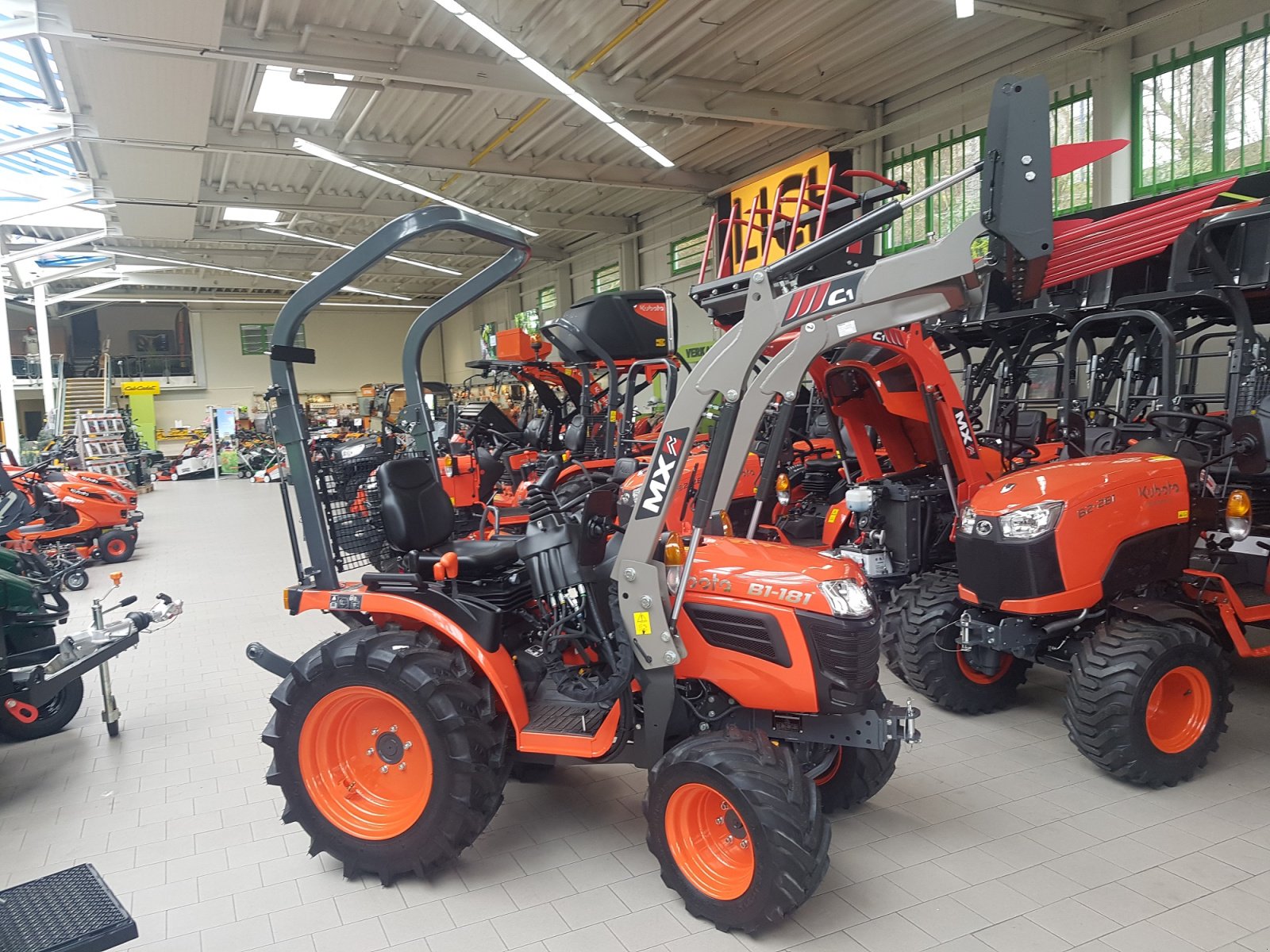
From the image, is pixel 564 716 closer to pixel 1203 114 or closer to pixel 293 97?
pixel 1203 114

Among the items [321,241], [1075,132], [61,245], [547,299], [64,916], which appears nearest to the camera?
[64,916]

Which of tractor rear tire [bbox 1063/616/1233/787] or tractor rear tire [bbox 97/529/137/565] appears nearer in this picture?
tractor rear tire [bbox 1063/616/1233/787]

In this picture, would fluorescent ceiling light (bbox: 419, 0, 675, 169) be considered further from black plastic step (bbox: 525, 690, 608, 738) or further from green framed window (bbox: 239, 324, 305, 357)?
green framed window (bbox: 239, 324, 305, 357)

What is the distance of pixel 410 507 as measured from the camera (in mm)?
3354

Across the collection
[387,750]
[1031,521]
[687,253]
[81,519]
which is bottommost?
[387,750]

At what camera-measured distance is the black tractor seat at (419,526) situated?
333 centimetres

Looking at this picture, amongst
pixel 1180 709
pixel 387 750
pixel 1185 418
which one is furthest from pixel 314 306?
Answer: pixel 1185 418

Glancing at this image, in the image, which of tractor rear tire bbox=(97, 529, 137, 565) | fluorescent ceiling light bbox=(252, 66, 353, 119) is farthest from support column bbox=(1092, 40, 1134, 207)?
tractor rear tire bbox=(97, 529, 137, 565)

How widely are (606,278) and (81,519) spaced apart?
12377mm

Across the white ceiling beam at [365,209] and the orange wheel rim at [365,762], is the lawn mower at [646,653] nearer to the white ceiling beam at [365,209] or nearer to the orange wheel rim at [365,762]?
the orange wheel rim at [365,762]

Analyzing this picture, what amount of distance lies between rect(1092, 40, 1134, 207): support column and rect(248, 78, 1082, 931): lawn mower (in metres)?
6.61

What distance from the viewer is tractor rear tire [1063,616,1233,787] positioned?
3.52 meters

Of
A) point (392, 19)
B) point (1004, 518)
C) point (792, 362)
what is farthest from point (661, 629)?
point (392, 19)

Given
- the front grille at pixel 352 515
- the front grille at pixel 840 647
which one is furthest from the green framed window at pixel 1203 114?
the front grille at pixel 352 515
